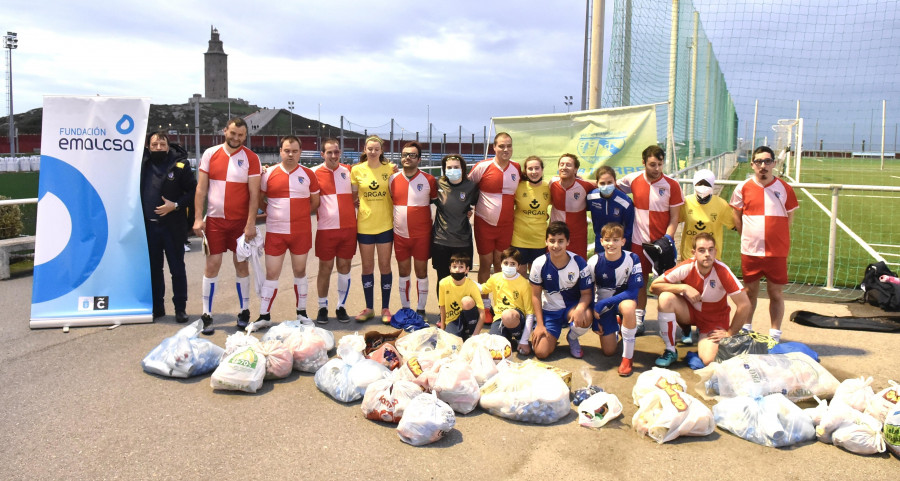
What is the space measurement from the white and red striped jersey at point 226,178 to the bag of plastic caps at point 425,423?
2.93 m

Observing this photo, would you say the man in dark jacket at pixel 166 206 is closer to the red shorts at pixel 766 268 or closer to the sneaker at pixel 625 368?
the sneaker at pixel 625 368

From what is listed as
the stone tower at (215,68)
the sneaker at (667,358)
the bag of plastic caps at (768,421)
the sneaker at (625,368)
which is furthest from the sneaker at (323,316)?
the stone tower at (215,68)

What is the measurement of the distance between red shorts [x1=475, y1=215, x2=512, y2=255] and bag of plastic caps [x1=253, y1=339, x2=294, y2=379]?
2150mm

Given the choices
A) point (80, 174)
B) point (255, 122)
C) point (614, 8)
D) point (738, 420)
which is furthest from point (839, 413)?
point (255, 122)

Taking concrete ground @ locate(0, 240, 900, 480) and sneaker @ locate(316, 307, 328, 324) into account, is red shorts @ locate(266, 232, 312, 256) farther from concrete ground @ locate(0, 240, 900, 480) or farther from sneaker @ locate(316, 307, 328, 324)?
concrete ground @ locate(0, 240, 900, 480)

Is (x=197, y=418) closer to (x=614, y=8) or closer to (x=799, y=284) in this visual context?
(x=799, y=284)

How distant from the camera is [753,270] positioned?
551 centimetres

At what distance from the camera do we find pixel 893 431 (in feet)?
11.6

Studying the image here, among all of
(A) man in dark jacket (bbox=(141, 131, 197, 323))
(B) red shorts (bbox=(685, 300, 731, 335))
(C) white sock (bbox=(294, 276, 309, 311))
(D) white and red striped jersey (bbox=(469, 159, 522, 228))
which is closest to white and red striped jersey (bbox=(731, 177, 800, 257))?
(B) red shorts (bbox=(685, 300, 731, 335))

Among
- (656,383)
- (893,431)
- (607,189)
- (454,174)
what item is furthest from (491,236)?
(893,431)

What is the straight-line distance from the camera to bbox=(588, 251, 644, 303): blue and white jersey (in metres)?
5.17

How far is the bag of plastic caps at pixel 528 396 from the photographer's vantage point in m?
3.98

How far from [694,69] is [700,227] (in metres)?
10.1

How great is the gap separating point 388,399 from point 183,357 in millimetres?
1718
